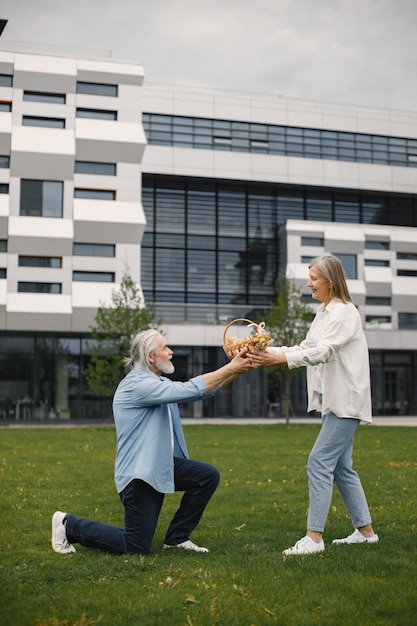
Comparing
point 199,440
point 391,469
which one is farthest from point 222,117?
point 391,469

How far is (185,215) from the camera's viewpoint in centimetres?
3881

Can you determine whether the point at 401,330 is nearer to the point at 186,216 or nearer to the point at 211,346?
the point at 211,346

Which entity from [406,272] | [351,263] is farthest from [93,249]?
[406,272]

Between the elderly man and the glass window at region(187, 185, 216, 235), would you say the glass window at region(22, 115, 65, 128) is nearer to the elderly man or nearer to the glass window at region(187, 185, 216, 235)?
the glass window at region(187, 185, 216, 235)

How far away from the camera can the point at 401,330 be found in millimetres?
38156

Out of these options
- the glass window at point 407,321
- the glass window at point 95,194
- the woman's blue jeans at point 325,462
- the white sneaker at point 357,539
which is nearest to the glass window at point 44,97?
the glass window at point 95,194

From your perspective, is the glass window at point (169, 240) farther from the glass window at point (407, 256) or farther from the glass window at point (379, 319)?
the glass window at point (407, 256)

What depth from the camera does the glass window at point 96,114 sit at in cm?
3422

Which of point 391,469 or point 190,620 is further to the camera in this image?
point 391,469

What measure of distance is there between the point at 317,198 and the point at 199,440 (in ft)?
77.9

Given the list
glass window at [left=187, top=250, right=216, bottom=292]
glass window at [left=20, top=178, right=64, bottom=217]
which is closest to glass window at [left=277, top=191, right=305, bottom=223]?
glass window at [left=187, top=250, right=216, bottom=292]

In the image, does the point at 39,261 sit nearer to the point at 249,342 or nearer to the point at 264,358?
the point at 249,342

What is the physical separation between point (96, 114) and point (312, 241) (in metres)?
13.0

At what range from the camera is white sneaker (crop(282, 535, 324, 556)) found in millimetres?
6098
